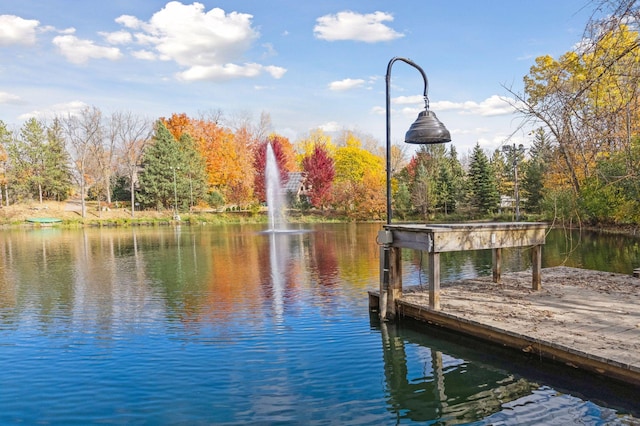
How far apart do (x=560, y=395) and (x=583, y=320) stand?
1.76m

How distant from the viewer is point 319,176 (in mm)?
46969

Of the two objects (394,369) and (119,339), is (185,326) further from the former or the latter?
(394,369)

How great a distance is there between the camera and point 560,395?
5082 millimetres

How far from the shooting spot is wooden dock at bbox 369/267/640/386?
5254 mm

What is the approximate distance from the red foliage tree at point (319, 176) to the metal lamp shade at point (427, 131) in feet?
130

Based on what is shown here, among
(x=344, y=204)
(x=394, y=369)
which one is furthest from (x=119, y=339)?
(x=344, y=204)

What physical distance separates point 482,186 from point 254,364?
36.4m

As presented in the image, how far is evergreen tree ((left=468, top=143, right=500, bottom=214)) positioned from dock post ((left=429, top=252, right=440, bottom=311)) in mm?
34322

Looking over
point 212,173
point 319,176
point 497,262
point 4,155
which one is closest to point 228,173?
point 212,173

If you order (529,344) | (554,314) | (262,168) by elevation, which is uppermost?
(262,168)

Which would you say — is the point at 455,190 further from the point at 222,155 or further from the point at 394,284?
the point at 394,284

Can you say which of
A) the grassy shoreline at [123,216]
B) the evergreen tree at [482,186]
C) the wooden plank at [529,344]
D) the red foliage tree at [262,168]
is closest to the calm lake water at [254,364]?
the wooden plank at [529,344]

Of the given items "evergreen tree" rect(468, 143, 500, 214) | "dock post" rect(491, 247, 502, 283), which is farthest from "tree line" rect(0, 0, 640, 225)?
"dock post" rect(491, 247, 502, 283)

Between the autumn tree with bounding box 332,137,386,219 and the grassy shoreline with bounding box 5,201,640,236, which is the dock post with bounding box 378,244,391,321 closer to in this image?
the grassy shoreline with bounding box 5,201,640,236
